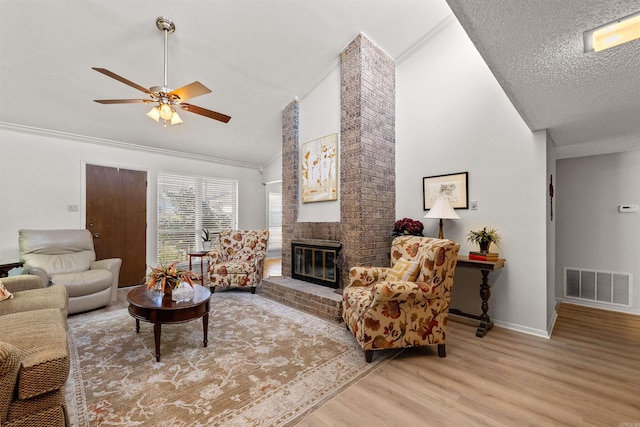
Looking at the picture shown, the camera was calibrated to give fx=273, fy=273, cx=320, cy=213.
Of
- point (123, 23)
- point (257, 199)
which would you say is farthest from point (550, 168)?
point (257, 199)

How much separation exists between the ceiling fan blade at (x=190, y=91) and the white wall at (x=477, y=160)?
265 cm

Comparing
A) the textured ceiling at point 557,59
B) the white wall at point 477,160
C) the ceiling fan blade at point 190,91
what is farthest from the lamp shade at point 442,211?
the ceiling fan blade at point 190,91

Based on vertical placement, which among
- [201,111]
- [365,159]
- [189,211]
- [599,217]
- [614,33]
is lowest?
[599,217]

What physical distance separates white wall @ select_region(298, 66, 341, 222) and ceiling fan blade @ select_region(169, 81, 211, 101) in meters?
1.90

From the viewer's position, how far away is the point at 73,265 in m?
3.72

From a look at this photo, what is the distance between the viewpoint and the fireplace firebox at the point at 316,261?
3701 millimetres

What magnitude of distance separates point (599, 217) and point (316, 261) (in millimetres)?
3838

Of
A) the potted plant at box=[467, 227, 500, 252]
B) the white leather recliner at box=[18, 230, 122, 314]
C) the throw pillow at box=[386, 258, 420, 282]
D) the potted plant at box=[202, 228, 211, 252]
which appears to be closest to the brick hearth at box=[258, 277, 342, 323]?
the throw pillow at box=[386, 258, 420, 282]

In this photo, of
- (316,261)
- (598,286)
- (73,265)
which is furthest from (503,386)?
(73,265)

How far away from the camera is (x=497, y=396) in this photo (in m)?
1.84

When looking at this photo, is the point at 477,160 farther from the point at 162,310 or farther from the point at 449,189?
the point at 162,310

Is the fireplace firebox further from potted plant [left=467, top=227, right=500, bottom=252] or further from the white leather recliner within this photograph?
the white leather recliner

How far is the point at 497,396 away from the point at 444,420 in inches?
19.9

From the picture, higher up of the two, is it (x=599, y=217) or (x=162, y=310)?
(x=599, y=217)
